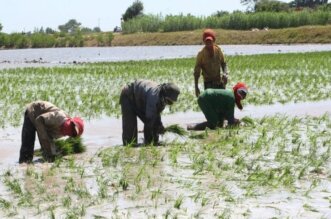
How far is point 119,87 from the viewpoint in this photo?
15.8 m

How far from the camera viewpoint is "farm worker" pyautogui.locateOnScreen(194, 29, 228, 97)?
30.5 feet

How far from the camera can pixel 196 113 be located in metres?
11.1

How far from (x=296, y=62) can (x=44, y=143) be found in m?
19.0

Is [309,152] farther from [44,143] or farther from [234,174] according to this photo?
[44,143]

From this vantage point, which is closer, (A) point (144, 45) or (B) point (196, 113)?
(B) point (196, 113)

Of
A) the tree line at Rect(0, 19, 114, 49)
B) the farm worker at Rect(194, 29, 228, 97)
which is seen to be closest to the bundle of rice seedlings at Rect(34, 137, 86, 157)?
the farm worker at Rect(194, 29, 228, 97)

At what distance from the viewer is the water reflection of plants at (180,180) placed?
4.79 meters

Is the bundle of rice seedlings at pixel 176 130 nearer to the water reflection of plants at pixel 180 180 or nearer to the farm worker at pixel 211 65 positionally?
the water reflection of plants at pixel 180 180

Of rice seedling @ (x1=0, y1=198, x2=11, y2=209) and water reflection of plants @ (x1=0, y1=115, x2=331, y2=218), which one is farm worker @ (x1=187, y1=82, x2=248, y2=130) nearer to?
water reflection of plants @ (x1=0, y1=115, x2=331, y2=218)

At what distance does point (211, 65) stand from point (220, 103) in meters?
0.95

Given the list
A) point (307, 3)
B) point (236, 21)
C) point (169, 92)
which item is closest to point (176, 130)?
point (169, 92)

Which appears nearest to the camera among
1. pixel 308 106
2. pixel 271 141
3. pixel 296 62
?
pixel 271 141

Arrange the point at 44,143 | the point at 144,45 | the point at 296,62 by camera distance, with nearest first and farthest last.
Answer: the point at 44,143, the point at 296,62, the point at 144,45

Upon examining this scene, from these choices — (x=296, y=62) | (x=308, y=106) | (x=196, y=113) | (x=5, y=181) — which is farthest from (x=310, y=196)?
(x=296, y=62)
